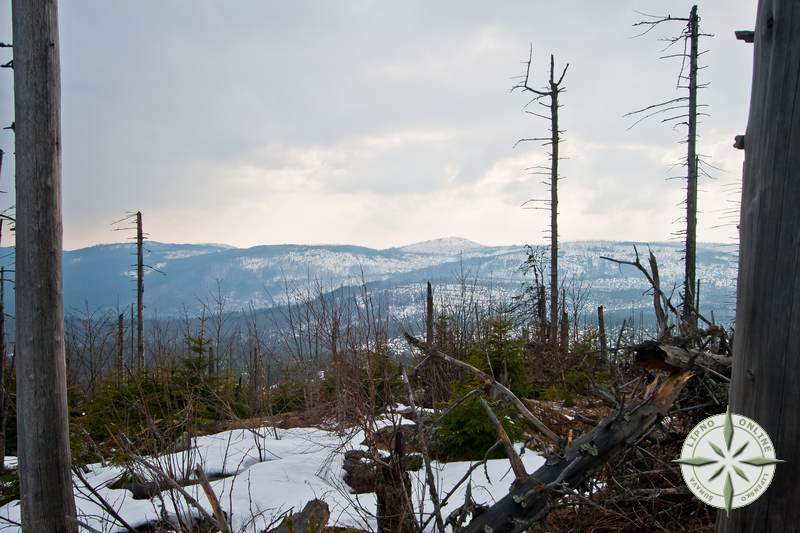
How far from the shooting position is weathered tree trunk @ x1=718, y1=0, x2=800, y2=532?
1458 millimetres

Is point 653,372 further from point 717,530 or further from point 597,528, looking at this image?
point 717,530

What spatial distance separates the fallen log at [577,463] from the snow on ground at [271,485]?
825mm

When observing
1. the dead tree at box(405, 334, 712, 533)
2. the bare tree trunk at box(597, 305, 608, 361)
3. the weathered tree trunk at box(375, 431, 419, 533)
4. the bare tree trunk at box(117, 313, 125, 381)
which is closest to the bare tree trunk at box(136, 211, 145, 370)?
the bare tree trunk at box(117, 313, 125, 381)

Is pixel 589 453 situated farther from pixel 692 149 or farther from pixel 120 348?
pixel 692 149

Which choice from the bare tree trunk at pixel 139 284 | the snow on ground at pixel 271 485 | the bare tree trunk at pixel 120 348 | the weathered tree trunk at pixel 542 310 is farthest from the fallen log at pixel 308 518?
the bare tree trunk at pixel 139 284

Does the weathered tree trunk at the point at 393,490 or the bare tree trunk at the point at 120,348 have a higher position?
the weathered tree trunk at the point at 393,490

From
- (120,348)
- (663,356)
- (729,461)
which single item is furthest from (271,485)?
A: (120,348)

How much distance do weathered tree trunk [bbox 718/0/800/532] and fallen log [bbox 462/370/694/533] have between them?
1001mm

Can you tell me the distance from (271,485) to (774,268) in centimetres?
440

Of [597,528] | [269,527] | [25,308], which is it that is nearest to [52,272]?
[25,308]

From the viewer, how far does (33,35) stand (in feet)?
13.4

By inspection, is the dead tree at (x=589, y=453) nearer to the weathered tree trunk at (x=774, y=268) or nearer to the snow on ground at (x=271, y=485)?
the snow on ground at (x=271, y=485)

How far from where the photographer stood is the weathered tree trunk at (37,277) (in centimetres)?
408

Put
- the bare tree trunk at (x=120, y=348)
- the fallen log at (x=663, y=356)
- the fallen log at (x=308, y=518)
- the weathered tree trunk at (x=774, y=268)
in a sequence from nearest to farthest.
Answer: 1. the weathered tree trunk at (x=774, y=268)
2. the fallen log at (x=663, y=356)
3. the fallen log at (x=308, y=518)
4. the bare tree trunk at (x=120, y=348)
